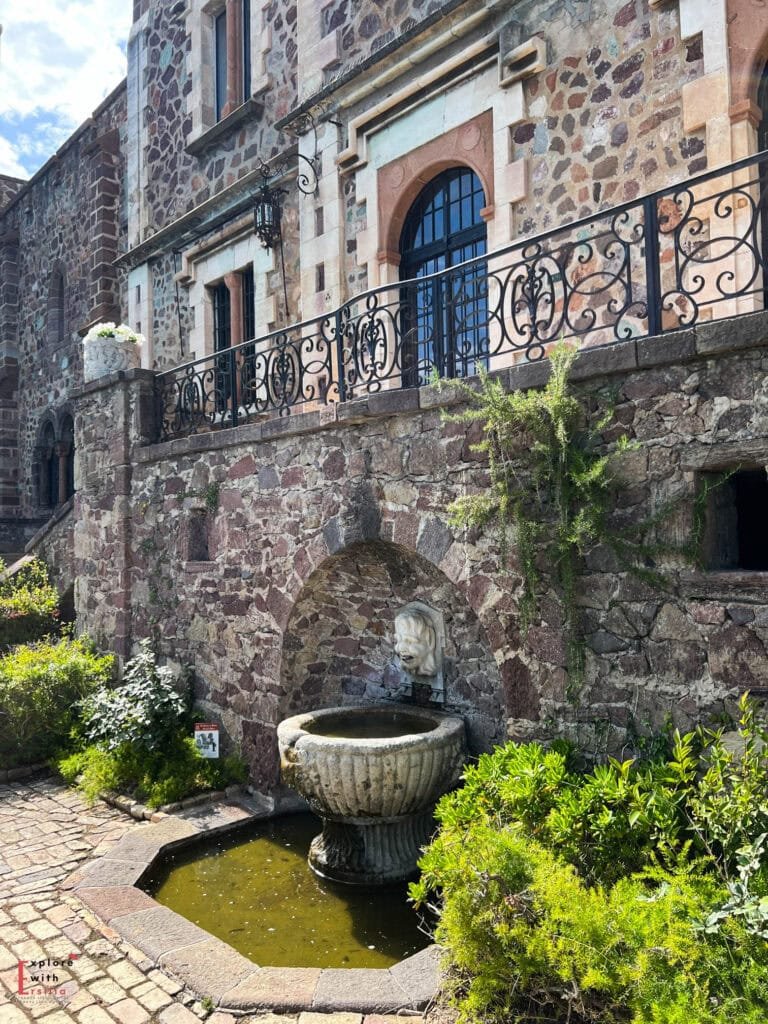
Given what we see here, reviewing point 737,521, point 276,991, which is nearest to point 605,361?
point 737,521

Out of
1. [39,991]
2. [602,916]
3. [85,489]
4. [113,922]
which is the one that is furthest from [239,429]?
[602,916]

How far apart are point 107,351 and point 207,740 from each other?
176 inches

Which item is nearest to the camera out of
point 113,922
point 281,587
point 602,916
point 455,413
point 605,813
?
point 602,916

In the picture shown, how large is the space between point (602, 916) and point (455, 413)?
2939 mm

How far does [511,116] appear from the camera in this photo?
268 inches

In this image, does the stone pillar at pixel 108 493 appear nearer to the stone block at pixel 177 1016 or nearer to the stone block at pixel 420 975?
the stone block at pixel 177 1016

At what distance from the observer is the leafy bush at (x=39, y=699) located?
714 centimetres

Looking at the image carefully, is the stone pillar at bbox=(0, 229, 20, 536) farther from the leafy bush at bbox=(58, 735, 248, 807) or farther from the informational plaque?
the informational plaque

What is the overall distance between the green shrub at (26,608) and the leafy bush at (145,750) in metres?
3.05

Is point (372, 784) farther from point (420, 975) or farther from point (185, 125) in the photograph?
point (185, 125)

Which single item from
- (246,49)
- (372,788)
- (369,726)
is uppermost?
(246,49)

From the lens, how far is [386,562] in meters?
5.93

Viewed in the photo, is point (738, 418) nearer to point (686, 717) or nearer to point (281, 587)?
point (686, 717)

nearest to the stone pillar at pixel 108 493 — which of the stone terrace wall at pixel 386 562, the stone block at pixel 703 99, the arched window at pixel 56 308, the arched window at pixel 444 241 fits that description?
the stone terrace wall at pixel 386 562
